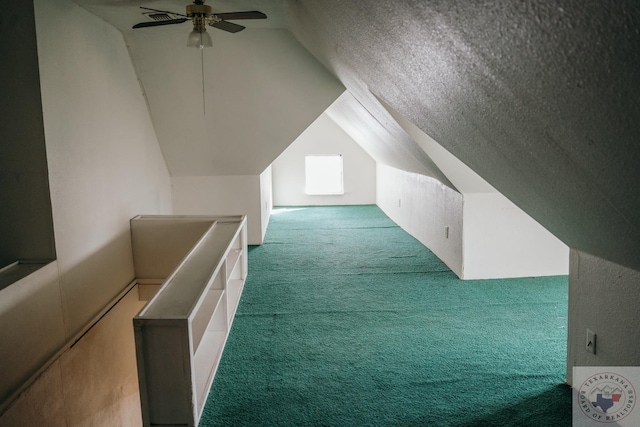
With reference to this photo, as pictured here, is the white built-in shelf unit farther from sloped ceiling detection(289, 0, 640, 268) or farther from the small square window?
the small square window

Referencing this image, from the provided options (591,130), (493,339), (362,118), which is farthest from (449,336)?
(362,118)

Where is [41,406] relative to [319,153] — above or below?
below

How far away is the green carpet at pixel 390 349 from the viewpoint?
237 cm

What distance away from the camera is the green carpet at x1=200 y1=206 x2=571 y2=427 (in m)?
2.37

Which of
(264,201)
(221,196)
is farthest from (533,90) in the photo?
(264,201)

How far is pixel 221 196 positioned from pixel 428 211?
2602 mm

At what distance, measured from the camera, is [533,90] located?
3.84ft

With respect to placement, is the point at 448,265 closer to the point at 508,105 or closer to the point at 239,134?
the point at 239,134

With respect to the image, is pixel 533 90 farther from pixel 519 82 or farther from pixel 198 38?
pixel 198 38

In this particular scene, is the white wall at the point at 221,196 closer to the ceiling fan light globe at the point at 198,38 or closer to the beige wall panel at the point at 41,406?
the ceiling fan light globe at the point at 198,38

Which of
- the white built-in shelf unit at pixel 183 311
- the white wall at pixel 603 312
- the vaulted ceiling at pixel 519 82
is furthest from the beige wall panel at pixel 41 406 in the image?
the white wall at pixel 603 312

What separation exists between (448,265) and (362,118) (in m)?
2.03

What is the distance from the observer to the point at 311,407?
2.41m

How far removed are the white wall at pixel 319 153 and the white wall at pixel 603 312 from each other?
6.64 m
